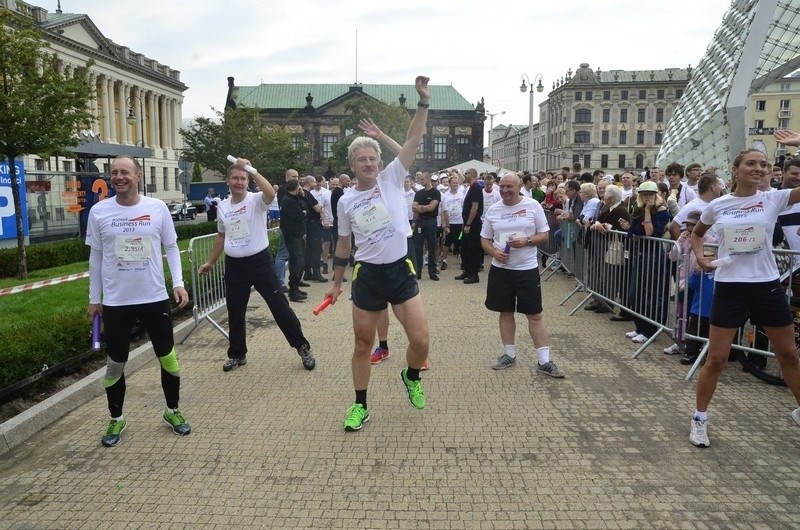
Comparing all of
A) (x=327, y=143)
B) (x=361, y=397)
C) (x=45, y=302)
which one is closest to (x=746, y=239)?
(x=361, y=397)

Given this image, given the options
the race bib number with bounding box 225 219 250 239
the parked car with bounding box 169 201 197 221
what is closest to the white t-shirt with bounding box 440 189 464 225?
the race bib number with bounding box 225 219 250 239

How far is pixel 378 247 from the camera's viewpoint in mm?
4723

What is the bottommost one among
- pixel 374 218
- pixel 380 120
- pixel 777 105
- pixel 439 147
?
pixel 374 218

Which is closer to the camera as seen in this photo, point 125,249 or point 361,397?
point 125,249

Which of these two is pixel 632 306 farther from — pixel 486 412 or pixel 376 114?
pixel 376 114

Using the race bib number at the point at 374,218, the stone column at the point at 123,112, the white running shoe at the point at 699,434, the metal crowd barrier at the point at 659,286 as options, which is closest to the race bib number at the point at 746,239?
the white running shoe at the point at 699,434

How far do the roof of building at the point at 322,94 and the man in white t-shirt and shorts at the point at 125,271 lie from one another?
98.0 metres

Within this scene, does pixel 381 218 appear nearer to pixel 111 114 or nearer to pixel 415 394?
pixel 415 394

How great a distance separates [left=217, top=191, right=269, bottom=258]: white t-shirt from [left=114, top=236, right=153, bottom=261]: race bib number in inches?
71.7

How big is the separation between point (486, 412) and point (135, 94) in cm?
7666

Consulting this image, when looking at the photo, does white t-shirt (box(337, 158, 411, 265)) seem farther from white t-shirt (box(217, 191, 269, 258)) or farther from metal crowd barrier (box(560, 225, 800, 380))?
metal crowd barrier (box(560, 225, 800, 380))

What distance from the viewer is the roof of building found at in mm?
100931

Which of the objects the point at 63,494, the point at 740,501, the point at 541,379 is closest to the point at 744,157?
the point at 740,501

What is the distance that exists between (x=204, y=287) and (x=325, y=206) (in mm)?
5887
